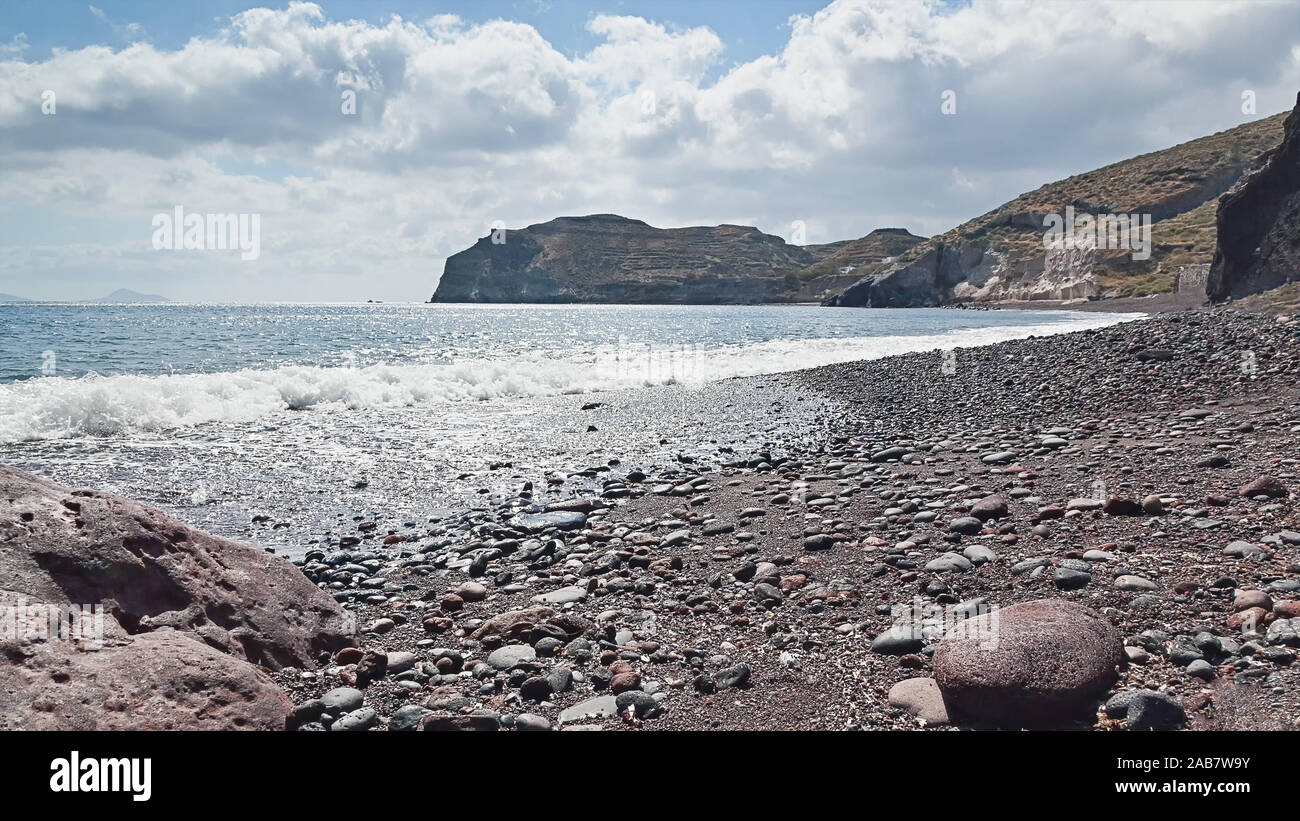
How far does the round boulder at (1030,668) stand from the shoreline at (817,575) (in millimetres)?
163

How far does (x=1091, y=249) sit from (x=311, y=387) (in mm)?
104328

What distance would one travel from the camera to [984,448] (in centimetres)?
1126

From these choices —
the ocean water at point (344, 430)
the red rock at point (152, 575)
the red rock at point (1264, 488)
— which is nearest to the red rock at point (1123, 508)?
the red rock at point (1264, 488)

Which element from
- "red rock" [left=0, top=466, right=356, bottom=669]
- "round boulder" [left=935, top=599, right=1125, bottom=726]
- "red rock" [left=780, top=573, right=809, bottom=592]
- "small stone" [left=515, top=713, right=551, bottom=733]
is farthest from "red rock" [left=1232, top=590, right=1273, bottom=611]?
"red rock" [left=0, top=466, right=356, bottom=669]

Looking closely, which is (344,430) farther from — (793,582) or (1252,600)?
(1252,600)

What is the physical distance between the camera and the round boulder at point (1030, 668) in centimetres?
359

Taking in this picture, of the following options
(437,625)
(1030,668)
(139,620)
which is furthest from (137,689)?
(1030,668)

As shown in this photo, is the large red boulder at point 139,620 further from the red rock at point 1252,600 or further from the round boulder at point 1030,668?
the red rock at point 1252,600

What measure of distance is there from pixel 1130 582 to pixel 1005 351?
71.8 feet

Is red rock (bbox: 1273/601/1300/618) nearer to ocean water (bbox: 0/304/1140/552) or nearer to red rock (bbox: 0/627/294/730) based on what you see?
red rock (bbox: 0/627/294/730)

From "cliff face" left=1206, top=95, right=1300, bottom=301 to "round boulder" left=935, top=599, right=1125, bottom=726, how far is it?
47385 millimetres

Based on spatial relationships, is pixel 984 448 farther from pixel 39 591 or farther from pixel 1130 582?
pixel 39 591

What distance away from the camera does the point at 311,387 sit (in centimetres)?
2089
